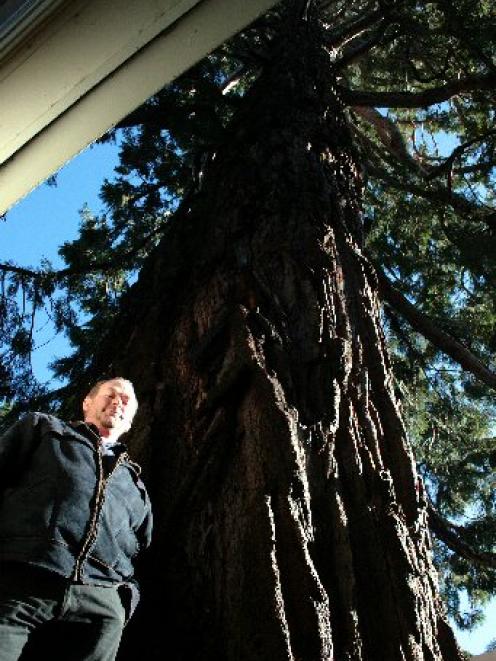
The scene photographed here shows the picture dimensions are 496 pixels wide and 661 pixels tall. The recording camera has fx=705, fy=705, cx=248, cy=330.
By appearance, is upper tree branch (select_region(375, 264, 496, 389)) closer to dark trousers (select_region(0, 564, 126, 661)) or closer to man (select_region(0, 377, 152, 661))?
man (select_region(0, 377, 152, 661))

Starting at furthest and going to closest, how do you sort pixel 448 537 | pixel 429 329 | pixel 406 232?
1. pixel 406 232
2. pixel 429 329
3. pixel 448 537

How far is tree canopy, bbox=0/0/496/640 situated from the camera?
534 cm

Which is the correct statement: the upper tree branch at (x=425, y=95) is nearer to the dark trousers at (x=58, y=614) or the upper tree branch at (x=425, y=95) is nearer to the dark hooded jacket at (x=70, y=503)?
the dark hooded jacket at (x=70, y=503)

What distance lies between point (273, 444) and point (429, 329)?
2.95 metres

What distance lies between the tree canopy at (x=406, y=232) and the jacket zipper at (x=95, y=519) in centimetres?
215

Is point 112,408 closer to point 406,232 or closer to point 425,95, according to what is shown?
point 425,95

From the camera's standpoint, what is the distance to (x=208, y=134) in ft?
17.9

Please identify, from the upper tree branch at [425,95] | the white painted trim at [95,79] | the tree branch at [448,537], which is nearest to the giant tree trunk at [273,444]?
the white painted trim at [95,79]

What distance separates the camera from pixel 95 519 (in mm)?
1907

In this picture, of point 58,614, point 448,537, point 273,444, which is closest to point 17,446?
point 58,614

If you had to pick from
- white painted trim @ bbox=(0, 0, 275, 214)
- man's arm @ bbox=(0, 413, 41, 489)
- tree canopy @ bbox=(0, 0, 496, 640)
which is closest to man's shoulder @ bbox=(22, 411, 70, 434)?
man's arm @ bbox=(0, 413, 41, 489)

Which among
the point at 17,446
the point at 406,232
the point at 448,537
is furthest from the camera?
the point at 406,232

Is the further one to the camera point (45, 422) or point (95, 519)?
point (45, 422)

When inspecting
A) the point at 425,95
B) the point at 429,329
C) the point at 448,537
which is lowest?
the point at 448,537
